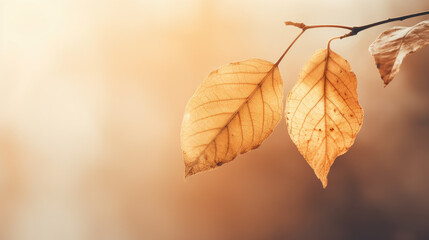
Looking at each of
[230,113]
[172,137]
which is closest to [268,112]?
[230,113]

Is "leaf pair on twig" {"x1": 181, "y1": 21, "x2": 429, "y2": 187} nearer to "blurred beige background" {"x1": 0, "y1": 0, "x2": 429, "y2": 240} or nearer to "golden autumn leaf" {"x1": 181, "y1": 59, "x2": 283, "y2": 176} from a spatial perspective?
"golden autumn leaf" {"x1": 181, "y1": 59, "x2": 283, "y2": 176}

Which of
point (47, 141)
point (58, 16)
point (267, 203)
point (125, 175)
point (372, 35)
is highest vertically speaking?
point (58, 16)

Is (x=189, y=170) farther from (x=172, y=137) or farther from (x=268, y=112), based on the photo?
(x=172, y=137)

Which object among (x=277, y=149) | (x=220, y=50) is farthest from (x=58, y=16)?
(x=277, y=149)

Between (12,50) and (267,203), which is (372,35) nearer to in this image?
(267,203)

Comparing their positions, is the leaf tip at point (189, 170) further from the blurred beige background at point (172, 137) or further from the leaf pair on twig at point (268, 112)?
the blurred beige background at point (172, 137)

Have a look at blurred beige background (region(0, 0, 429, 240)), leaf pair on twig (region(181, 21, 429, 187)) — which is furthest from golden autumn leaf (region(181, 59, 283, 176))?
blurred beige background (region(0, 0, 429, 240))
